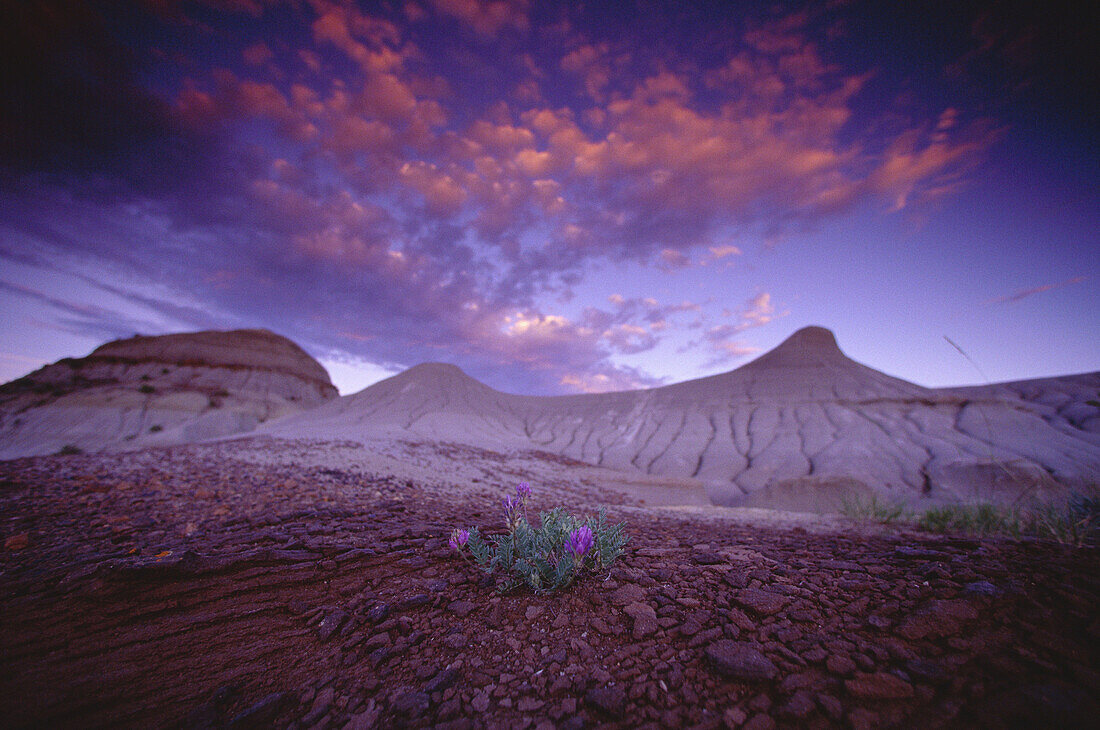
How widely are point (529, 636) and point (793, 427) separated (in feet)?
106

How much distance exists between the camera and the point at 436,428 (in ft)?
85.7

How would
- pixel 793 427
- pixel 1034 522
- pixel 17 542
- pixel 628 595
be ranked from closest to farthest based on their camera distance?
1. pixel 628 595
2. pixel 17 542
3. pixel 1034 522
4. pixel 793 427

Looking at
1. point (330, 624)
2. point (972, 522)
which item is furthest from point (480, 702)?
point (972, 522)

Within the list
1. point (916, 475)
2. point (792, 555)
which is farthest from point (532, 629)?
point (916, 475)

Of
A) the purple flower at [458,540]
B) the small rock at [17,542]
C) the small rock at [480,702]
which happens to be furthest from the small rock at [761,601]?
the small rock at [17,542]

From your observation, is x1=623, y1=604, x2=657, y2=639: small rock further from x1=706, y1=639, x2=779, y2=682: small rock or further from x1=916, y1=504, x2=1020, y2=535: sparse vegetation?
x1=916, y1=504, x2=1020, y2=535: sparse vegetation

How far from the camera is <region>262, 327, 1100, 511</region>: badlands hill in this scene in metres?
17.7

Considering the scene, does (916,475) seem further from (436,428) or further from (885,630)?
(436,428)

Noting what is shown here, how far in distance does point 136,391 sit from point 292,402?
48.8 ft

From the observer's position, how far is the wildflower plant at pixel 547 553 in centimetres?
280

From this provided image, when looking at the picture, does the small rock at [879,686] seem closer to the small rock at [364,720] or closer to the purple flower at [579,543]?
the purple flower at [579,543]

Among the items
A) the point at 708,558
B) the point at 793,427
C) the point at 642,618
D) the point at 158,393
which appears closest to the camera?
the point at 642,618

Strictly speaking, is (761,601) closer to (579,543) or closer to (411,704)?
(579,543)

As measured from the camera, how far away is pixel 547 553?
308 cm
